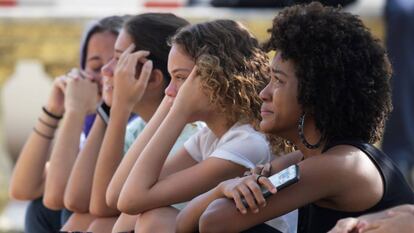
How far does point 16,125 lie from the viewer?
7680mm

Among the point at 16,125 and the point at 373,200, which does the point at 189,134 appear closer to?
the point at 373,200

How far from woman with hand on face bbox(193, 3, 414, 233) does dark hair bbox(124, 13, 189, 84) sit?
0.80m

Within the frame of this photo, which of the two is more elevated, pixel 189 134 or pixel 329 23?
pixel 329 23

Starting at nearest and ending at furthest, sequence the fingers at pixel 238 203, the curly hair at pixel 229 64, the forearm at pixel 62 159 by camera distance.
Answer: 1. the fingers at pixel 238 203
2. the curly hair at pixel 229 64
3. the forearm at pixel 62 159

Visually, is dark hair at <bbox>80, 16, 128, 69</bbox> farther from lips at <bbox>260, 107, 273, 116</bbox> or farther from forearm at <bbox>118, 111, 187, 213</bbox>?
lips at <bbox>260, 107, 273, 116</bbox>

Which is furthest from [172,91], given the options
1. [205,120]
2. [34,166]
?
[34,166]

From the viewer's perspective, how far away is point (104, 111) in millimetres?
4078

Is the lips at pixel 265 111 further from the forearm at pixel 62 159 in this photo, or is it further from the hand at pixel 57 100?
the hand at pixel 57 100

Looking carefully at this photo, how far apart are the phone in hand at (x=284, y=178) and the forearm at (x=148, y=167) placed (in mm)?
471

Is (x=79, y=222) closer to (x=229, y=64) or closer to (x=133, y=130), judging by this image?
(x=133, y=130)

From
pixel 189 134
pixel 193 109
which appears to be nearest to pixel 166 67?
pixel 189 134

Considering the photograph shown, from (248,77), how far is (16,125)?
4581 millimetres

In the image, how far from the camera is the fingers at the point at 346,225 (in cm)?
260

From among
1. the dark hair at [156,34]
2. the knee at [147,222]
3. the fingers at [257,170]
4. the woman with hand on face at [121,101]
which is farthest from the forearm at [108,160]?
the fingers at [257,170]
